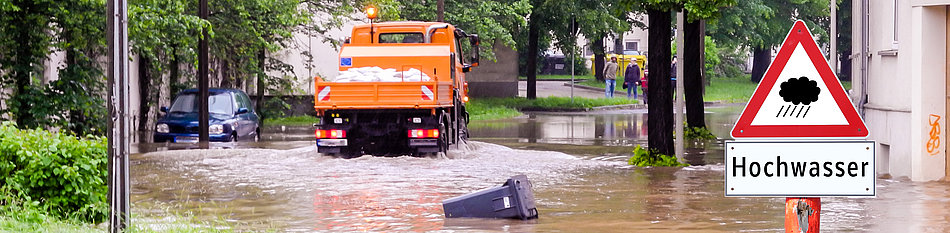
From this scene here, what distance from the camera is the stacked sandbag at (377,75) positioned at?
21.4 m

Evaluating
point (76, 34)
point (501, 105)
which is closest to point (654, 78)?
point (76, 34)

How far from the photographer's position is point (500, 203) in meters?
12.6

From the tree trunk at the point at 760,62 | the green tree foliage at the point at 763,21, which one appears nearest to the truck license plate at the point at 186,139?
the green tree foliage at the point at 763,21

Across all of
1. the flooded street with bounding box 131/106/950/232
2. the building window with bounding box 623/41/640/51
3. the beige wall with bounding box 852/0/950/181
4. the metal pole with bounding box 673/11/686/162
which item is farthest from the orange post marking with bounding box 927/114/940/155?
the building window with bounding box 623/41/640/51

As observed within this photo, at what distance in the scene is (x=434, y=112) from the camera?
20.8 metres

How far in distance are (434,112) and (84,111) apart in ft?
21.4

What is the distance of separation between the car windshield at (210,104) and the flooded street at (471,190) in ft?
7.01

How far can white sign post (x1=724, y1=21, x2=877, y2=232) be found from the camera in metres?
5.68

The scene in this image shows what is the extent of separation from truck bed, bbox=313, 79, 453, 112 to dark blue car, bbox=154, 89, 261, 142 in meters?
6.28

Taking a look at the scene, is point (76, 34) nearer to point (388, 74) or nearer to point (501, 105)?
point (388, 74)

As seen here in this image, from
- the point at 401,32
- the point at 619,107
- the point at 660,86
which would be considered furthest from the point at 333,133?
the point at 619,107

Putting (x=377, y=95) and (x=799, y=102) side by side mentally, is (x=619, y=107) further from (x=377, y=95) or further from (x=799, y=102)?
(x=799, y=102)

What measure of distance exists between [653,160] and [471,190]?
4615 mm

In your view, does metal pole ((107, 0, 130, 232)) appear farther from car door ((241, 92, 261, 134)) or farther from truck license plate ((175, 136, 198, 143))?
car door ((241, 92, 261, 134))
